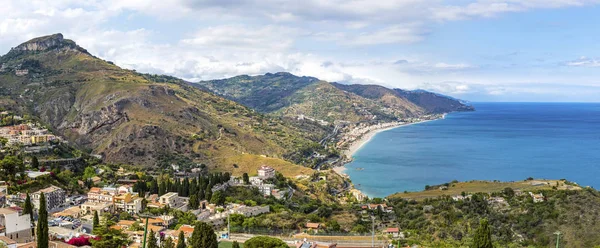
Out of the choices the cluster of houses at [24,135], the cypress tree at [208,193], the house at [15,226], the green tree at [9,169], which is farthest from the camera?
the cluster of houses at [24,135]

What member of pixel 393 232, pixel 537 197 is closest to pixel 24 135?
pixel 393 232

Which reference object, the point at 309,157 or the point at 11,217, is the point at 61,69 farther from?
the point at 11,217

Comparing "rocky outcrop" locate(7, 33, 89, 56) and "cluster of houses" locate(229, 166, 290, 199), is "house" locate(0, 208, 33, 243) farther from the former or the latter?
"rocky outcrop" locate(7, 33, 89, 56)

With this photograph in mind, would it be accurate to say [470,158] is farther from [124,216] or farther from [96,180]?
[124,216]

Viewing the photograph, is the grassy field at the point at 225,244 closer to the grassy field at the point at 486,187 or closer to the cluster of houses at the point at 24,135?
the grassy field at the point at 486,187

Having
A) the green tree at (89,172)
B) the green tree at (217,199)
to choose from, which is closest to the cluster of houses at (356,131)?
the green tree at (89,172)
